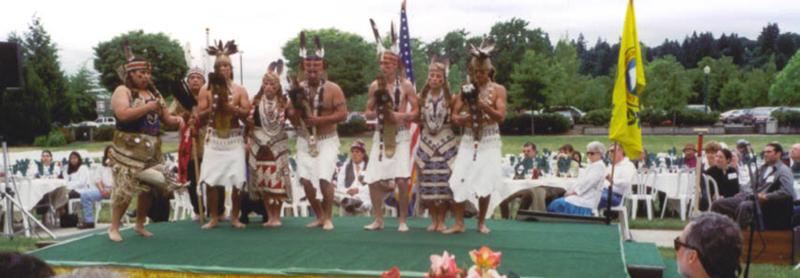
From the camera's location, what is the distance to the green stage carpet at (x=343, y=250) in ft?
18.9

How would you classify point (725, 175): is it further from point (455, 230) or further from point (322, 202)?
point (322, 202)

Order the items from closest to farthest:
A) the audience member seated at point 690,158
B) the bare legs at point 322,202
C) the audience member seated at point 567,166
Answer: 1. the bare legs at point 322,202
2. the audience member seated at point 567,166
3. the audience member seated at point 690,158

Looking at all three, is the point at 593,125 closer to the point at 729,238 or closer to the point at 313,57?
the point at 313,57

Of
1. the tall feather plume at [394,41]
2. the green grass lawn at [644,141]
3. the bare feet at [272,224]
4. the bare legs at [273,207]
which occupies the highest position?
the tall feather plume at [394,41]

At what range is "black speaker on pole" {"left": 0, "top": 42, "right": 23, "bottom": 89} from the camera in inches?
360

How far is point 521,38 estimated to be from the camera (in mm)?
55781

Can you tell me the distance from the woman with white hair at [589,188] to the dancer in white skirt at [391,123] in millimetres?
2561

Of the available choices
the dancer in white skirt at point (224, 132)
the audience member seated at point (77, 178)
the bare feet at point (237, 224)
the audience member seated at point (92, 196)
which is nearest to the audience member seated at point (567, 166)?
the bare feet at point (237, 224)

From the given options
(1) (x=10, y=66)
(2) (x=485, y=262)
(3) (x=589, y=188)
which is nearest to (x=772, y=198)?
(3) (x=589, y=188)

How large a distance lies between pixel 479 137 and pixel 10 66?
546 centimetres

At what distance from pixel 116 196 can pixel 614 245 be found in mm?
4214

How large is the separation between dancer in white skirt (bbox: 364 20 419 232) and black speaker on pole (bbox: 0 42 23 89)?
4320 millimetres

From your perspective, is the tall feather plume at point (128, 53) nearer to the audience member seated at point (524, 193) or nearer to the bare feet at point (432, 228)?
the bare feet at point (432, 228)

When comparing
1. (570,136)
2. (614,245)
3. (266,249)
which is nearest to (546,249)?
(614,245)
